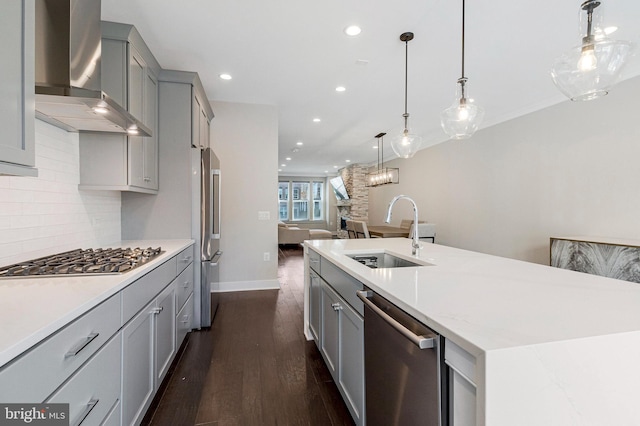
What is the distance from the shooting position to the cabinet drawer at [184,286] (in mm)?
2334

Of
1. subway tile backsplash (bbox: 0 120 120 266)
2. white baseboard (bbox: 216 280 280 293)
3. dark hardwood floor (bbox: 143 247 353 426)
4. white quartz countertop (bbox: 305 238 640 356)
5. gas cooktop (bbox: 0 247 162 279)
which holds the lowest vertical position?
dark hardwood floor (bbox: 143 247 353 426)

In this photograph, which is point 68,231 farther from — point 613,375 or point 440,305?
point 613,375

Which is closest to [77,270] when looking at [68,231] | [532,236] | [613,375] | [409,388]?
[68,231]

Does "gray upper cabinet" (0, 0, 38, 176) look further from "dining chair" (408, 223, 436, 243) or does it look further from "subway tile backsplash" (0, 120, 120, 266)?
"dining chair" (408, 223, 436, 243)

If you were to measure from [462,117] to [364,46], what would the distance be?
1.16 metres

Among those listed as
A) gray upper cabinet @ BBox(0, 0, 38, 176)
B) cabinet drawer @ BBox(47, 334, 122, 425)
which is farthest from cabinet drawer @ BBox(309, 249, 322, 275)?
gray upper cabinet @ BBox(0, 0, 38, 176)

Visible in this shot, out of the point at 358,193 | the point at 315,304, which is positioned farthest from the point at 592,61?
the point at 358,193

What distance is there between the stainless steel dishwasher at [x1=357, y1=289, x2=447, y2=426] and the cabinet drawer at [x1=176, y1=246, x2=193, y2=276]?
1.71m

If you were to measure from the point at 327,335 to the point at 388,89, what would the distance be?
3200 millimetres

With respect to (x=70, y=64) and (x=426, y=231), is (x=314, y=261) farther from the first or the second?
(x=426, y=231)

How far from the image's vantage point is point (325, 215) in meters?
13.0

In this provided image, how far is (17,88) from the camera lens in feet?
3.26

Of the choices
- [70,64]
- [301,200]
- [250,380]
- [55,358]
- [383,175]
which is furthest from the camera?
[301,200]

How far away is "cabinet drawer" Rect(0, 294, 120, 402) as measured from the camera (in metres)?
0.75
